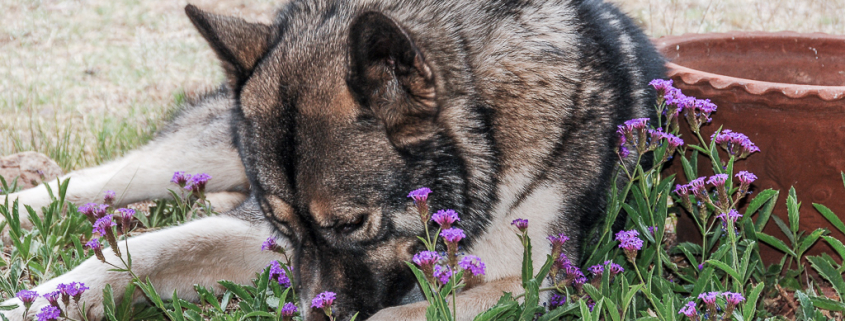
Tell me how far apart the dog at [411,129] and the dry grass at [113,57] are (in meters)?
2.71

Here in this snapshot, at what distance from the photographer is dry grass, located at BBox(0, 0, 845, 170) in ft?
17.4

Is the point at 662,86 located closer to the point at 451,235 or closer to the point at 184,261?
the point at 451,235

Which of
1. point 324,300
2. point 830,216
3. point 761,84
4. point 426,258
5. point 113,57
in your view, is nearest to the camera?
point 426,258

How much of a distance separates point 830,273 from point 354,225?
5.88 feet

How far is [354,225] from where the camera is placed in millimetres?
2412

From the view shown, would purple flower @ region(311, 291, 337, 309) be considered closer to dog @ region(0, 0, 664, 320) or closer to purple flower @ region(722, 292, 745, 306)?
dog @ region(0, 0, 664, 320)

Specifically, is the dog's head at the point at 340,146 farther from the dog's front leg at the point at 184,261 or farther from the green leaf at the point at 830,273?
the green leaf at the point at 830,273

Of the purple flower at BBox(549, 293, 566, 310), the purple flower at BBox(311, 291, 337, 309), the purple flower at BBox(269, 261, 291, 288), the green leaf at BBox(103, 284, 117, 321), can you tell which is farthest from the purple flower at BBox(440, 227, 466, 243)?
the green leaf at BBox(103, 284, 117, 321)

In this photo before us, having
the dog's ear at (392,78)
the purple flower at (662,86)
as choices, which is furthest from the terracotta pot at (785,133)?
the dog's ear at (392,78)

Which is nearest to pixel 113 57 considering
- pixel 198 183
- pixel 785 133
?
pixel 198 183

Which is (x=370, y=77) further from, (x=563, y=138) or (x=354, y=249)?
(x=563, y=138)

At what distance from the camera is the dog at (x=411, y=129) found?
231 centimetres

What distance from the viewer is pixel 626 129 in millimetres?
2467

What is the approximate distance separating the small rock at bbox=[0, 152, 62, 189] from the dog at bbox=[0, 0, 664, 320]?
1789mm
